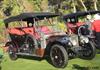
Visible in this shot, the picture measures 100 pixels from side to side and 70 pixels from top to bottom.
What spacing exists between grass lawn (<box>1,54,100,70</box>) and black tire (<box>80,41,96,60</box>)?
21cm

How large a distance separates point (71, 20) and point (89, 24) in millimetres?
1288

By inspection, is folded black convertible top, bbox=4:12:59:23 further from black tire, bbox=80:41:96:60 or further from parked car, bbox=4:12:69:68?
black tire, bbox=80:41:96:60

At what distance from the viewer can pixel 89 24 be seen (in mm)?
13008

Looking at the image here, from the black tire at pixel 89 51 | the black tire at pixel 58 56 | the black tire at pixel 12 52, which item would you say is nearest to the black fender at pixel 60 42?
the black tire at pixel 58 56

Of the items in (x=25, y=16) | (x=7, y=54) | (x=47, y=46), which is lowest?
(x=7, y=54)

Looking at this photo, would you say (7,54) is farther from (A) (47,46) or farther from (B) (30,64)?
(A) (47,46)

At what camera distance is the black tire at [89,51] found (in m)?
11.9

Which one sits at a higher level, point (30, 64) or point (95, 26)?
point (95, 26)

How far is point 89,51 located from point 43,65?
194 centimetres

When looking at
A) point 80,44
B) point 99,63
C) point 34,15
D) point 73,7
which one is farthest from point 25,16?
point 73,7

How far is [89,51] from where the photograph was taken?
12.1 meters

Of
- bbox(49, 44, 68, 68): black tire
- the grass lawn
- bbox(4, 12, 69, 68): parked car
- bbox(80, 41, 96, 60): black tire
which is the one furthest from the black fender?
bbox(80, 41, 96, 60): black tire

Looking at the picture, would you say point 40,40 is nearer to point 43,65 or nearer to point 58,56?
point 43,65

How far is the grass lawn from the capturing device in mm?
10844
